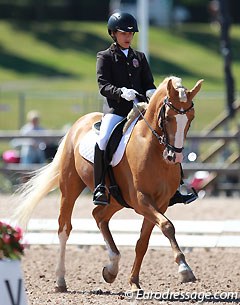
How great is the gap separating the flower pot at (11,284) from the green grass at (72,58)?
18.9 meters

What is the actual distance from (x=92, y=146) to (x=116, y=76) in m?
0.72

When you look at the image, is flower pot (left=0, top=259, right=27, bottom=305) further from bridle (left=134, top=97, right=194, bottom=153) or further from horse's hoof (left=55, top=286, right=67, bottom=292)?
horse's hoof (left=55, top=286, right=67, bottom=292)

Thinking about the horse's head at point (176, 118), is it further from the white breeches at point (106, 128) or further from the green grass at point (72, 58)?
the green grass at point (72, 58)

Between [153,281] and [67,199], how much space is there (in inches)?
44.8

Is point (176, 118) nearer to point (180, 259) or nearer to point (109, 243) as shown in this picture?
point (180, 259)

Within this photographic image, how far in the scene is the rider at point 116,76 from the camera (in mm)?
9125

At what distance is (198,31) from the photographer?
1650 inches

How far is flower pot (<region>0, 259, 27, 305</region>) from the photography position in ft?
21.3

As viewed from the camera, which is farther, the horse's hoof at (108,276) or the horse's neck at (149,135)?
the horse's hoof at (108,276)

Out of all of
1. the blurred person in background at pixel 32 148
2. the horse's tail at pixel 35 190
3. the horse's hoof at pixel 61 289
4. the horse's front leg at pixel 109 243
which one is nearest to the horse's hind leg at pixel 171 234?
the horse's front leg at pixel 109 243

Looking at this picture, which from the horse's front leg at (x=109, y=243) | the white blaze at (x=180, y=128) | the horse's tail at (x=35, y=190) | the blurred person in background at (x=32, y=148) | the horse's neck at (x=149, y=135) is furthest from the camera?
the blurred person in background at (x=32, y=148)

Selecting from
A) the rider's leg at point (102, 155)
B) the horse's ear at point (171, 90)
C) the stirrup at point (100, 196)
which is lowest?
the stirrup at point (100, 196)

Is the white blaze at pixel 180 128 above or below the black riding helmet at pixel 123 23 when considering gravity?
→ below

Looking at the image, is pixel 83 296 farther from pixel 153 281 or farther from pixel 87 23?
pixel 87 23
